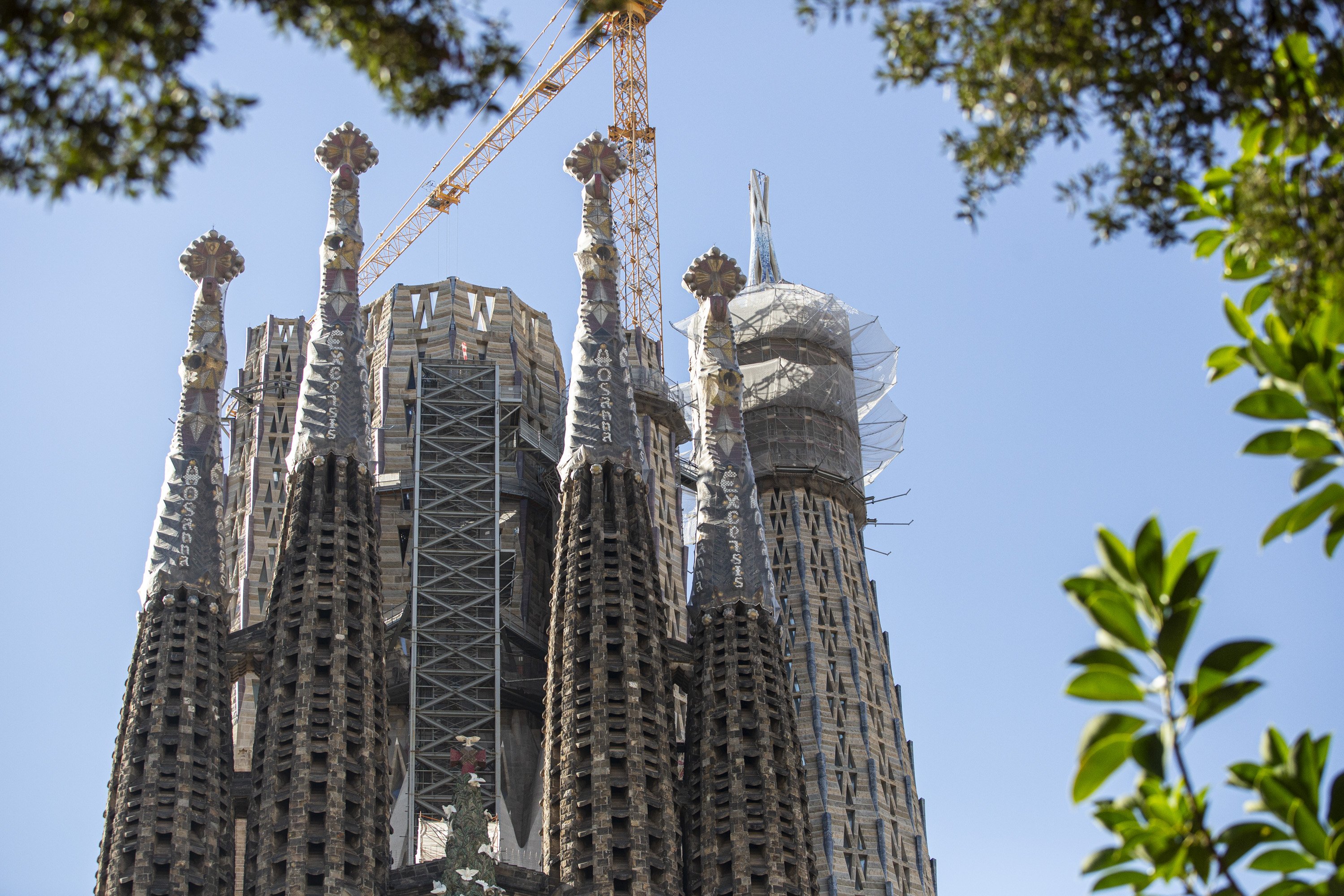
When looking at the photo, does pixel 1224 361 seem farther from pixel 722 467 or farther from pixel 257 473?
pixel 257 473

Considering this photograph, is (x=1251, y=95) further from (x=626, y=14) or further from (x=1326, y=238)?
(x=626, y=14)

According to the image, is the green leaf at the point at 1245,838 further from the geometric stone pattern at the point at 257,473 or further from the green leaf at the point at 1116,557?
the geometric stone pattern at the point at 257,473

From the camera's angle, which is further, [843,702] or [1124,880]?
[843,702]

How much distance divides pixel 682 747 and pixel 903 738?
1282cm

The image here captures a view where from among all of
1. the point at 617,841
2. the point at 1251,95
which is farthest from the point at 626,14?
the point at 1251,95

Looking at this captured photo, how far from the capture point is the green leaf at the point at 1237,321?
8141 mm

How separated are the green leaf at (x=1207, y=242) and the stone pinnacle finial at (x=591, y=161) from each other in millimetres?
33800

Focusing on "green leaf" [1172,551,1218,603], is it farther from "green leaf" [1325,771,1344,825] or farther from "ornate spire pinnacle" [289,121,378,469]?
"ornate spire pinnacle" [289,121,378,469]

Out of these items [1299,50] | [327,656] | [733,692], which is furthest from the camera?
[733,692]

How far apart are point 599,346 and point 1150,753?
3312cm

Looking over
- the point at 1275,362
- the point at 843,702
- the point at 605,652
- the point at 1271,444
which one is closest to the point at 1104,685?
the point at 1271,444

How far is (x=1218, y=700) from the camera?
6.96 meters

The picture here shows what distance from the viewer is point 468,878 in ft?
107

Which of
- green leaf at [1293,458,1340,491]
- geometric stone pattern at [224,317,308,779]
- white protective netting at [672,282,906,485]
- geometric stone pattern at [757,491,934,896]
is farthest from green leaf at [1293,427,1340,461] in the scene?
white protective netting at [672,282,906,485]
